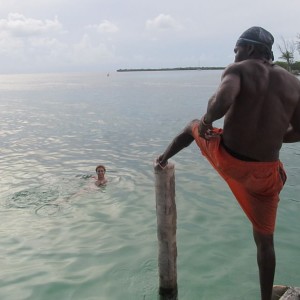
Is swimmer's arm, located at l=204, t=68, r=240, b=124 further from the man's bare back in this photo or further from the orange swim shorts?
the orange swim shorts

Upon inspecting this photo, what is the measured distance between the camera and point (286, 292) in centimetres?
498

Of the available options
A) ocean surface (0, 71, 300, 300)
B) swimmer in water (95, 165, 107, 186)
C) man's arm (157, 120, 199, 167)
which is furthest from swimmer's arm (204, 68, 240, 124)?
swimmer in water (95, 165, 107, 186)

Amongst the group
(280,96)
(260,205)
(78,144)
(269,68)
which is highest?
(269,68)

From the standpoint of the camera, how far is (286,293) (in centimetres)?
496

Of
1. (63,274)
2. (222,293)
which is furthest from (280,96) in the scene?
(63,274)

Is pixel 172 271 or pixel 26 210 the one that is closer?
pixel 172 271

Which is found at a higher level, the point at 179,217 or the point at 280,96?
→ the point at 280,96

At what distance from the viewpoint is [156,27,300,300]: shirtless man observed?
13.0ft

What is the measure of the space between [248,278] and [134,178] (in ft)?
23.5

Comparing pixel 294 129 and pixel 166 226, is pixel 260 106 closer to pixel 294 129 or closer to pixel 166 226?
pixel 294 129

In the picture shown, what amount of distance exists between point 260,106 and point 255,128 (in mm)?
236

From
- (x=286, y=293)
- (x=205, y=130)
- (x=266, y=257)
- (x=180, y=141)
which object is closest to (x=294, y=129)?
(x=205, y=130)

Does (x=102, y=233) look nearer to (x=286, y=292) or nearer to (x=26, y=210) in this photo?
(x=26, y=210)

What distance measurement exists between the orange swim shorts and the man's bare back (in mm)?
139
